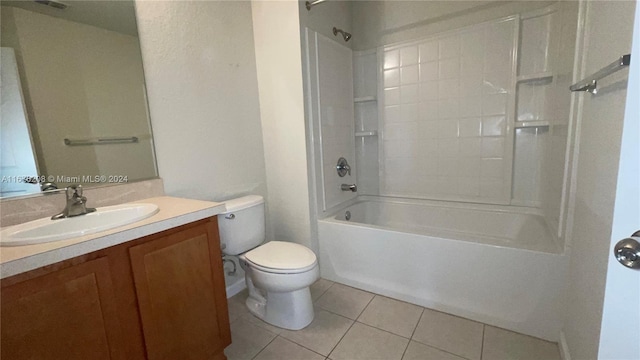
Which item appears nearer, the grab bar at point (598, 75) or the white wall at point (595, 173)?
the grab bar at point (598, 75)

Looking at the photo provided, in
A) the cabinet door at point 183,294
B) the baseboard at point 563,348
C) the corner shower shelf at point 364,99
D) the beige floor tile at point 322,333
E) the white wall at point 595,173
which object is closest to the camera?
the white wall at point 595,173

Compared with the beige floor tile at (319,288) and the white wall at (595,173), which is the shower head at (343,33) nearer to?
the white wall at (595,173)

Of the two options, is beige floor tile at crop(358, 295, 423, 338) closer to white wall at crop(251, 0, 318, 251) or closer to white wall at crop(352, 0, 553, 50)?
white wall at crop(251, 0, 318, 251)

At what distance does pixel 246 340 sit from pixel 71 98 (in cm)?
149

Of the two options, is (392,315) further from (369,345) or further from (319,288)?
(319,288)

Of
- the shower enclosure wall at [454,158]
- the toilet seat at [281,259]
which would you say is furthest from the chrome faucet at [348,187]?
the toilet seat at [281,259]

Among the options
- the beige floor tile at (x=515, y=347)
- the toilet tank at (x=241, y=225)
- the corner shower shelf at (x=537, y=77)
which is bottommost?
the beige floor tile at (x=515, y=347)

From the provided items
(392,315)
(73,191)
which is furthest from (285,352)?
(73,191)

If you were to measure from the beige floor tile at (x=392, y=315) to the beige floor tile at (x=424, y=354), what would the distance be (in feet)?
0.29

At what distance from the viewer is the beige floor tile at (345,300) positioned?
5.63 ft

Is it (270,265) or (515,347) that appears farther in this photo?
(270,265)

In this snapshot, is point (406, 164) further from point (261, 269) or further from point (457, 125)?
point (261, 269)

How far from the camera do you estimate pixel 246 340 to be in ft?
4.93

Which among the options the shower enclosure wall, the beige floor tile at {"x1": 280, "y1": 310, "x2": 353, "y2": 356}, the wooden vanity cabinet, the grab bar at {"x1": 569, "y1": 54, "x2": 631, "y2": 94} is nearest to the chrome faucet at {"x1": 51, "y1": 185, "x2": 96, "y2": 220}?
the wooden vanity cabinet
